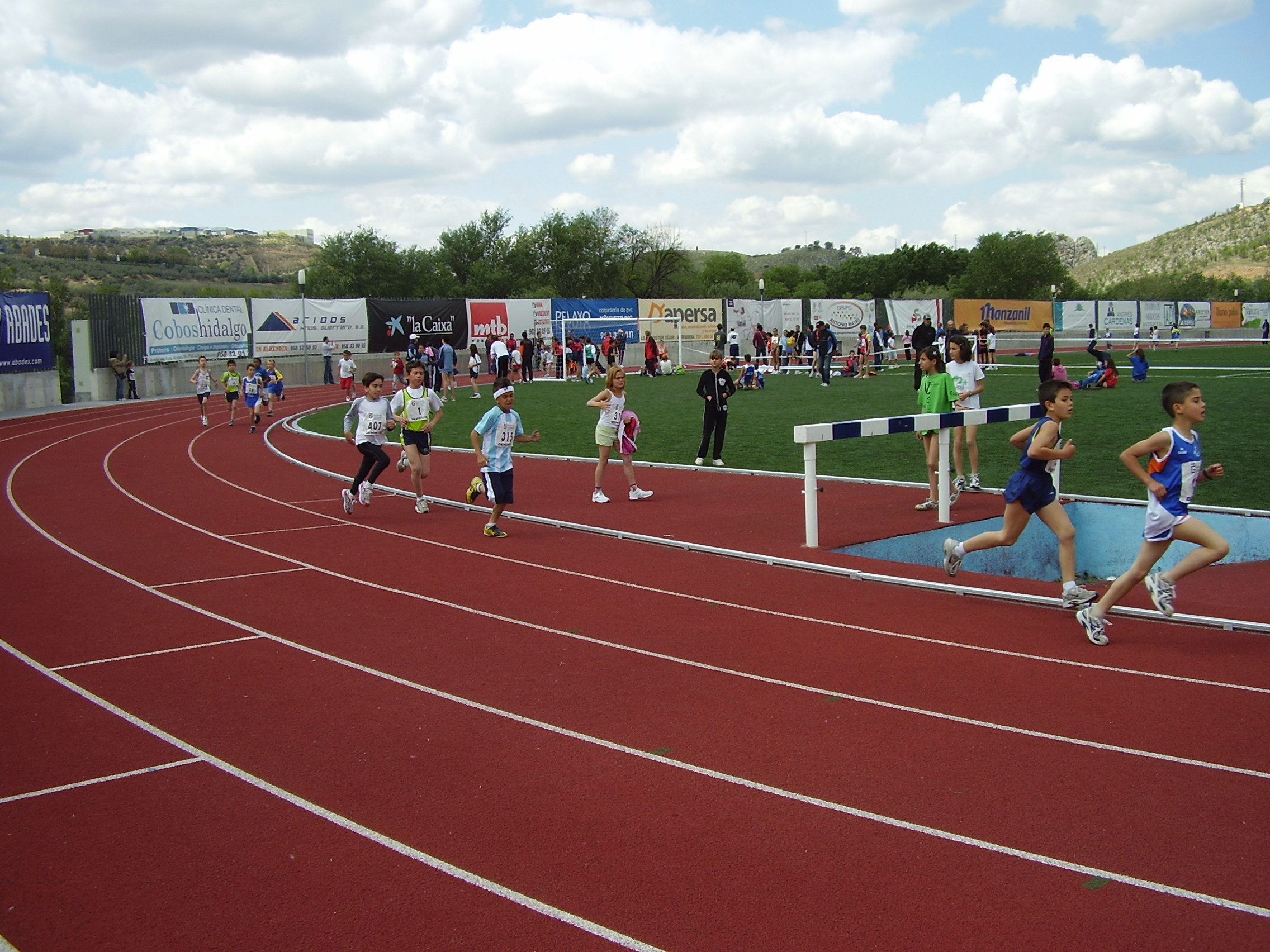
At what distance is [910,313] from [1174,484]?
48730 millimetres

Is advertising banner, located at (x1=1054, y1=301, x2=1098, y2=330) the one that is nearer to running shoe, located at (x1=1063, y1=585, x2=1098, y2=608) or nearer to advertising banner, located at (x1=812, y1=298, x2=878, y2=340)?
advertising banner, located at (x1=812, y1=298, x2=878, y2=340)

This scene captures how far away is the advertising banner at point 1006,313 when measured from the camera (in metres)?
56.8

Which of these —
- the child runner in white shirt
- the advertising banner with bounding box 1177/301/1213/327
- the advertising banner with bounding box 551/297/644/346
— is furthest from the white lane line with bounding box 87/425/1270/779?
the advertising banner with bounding box 1177/301/1213/327

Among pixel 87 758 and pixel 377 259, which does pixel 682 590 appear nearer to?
pixel 87 758

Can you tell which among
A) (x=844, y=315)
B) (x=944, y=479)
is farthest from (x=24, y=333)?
(x=844, y=315)

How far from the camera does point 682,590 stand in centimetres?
905

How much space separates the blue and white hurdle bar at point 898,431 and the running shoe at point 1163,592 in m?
3.25

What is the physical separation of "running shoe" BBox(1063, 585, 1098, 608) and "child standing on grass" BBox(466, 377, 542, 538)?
5975mm

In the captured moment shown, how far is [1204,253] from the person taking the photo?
15062 cm

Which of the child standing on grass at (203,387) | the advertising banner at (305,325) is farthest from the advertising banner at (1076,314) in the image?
the child standing on grass at (203,387)

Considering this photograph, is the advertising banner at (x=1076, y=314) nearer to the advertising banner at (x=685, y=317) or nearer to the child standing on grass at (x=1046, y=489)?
the advertising banner at (x=685, y=317)

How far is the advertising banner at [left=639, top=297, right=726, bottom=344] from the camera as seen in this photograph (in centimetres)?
4703

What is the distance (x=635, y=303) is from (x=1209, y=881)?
4427cm

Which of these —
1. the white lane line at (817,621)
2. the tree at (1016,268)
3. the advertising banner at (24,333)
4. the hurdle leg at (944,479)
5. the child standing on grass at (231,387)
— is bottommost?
the white lane line at (817,621)
